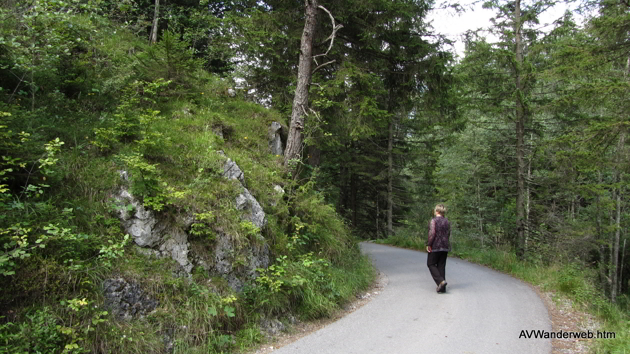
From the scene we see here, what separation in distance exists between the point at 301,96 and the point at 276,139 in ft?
4.76

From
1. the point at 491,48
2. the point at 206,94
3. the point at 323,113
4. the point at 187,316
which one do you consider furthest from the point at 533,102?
the point at 187,316

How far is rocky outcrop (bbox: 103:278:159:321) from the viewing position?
12.9 feet

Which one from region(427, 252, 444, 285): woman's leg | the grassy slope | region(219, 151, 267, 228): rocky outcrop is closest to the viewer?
the grassy slope

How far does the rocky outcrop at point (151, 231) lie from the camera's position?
15.4ft

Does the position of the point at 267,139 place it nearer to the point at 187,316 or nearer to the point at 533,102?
the point at 187,316

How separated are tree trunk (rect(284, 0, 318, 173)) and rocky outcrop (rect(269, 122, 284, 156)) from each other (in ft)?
2.55

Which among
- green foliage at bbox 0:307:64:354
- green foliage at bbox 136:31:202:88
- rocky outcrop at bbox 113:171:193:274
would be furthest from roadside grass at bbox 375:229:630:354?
green foliage at bbox 136:31:202:88

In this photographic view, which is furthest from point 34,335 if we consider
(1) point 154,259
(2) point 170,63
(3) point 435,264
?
(2) point 170,63

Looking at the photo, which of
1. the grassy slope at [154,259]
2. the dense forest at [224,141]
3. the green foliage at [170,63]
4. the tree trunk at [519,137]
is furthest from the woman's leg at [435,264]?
the green foliage at [170,63]

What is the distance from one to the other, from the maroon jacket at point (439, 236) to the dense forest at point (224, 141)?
1783 millimetres

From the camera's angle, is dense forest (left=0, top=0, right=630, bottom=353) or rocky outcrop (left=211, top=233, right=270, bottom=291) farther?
rocky outcrop (left=211, top=233, right=270, bottom=291)

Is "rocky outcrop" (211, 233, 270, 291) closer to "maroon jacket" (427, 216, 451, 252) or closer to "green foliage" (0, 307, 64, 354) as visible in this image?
"green foliage" (0, 307, 64, 354)

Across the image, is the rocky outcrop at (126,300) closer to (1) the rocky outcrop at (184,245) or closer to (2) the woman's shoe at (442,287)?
(1) the rocky outcrop at (184,245)

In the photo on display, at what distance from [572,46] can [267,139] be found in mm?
7970
